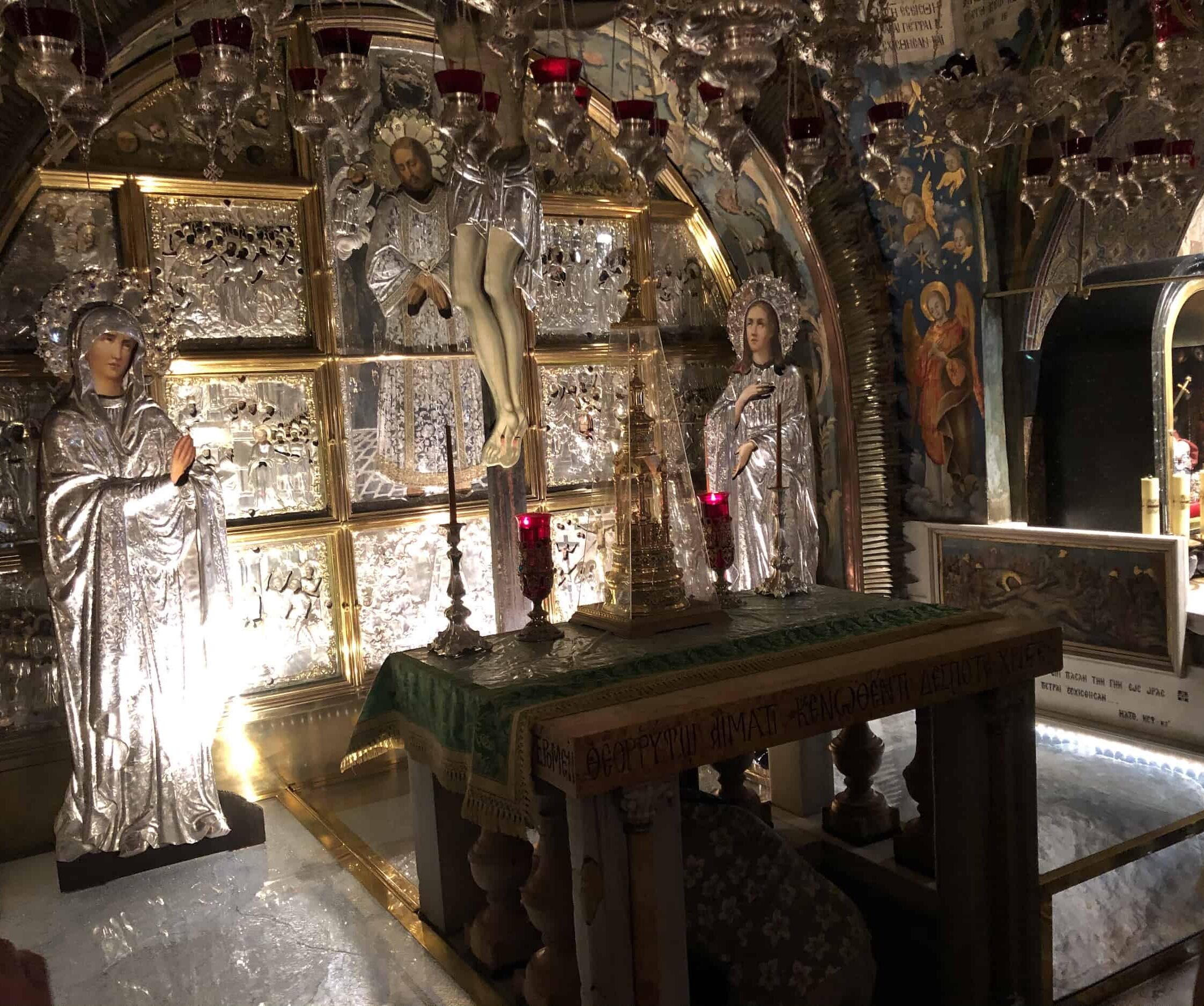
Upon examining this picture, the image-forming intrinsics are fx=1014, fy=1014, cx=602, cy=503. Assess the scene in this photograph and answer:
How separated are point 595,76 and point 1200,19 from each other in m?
3.36

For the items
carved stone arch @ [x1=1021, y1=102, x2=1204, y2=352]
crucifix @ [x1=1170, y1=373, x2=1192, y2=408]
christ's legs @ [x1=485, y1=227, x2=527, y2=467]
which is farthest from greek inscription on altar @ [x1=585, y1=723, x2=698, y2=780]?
crucifix @ [x1=1170, y1=373, x2=1192, y2=408]

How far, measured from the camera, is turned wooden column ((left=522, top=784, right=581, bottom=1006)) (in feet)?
9.86

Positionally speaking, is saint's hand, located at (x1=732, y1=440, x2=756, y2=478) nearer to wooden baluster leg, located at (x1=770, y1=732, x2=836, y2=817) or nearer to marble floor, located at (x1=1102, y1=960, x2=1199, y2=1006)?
wooden baluster leg, located at (x1=770, y1=732, x2=836, y2=817)

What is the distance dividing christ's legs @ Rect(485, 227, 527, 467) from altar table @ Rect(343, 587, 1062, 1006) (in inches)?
103

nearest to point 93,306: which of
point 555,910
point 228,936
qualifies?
point 228,936

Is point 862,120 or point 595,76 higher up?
point 595,76

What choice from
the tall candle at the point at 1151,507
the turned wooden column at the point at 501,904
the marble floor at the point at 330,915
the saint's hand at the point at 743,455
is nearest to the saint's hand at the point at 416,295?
the saint's hand at the point at 743,455

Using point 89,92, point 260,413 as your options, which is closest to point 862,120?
point 260,413

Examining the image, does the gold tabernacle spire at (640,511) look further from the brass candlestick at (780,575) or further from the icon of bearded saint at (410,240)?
the icon of bearded saint at (410,240)

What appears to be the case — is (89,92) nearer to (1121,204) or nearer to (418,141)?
(418,141)

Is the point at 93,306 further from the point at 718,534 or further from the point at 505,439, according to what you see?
the point at 718,534

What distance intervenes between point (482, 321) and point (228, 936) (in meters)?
3.37

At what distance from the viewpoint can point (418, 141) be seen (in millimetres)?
6074

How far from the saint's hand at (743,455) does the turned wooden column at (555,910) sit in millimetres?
3787
